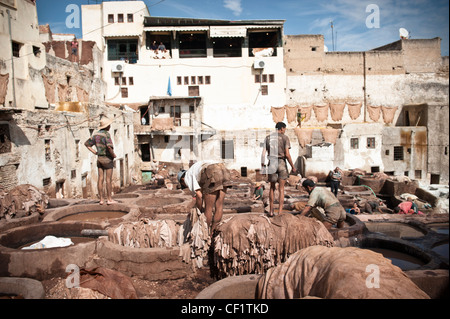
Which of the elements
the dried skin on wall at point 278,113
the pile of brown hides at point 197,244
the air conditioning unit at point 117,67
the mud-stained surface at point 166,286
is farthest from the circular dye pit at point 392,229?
the air conditioning unit at point 117,67

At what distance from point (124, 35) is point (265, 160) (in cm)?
2780

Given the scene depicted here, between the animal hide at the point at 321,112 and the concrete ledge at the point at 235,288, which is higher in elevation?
the animal hide at the point at 321,112

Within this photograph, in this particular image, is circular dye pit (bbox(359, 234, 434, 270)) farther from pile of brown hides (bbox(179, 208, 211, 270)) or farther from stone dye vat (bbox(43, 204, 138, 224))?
stone dye vat (bbox(43, 204, 138, 224))

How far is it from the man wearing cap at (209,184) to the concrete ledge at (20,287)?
9.26 feet

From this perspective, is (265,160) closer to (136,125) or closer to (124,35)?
(136,125)

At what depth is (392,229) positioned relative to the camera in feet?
29.9

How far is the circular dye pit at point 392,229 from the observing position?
8.81 m

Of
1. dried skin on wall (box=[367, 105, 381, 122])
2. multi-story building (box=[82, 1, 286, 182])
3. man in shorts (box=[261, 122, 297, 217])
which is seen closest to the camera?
man in shorts (box=[261, 122, 297, 217])

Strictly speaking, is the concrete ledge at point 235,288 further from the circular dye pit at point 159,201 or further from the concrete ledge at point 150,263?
the circular dye pit at point 159,201

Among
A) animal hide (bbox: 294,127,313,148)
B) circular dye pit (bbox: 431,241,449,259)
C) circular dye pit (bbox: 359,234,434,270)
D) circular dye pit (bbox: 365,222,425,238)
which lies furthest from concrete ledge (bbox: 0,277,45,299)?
animal hide (bbox: 294,127,313,148)

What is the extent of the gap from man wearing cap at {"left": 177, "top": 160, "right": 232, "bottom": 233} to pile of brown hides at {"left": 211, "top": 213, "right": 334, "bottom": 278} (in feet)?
2.89

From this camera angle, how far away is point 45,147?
12664 millimetres

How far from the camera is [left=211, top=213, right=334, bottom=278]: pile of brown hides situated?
5168 millimetres
